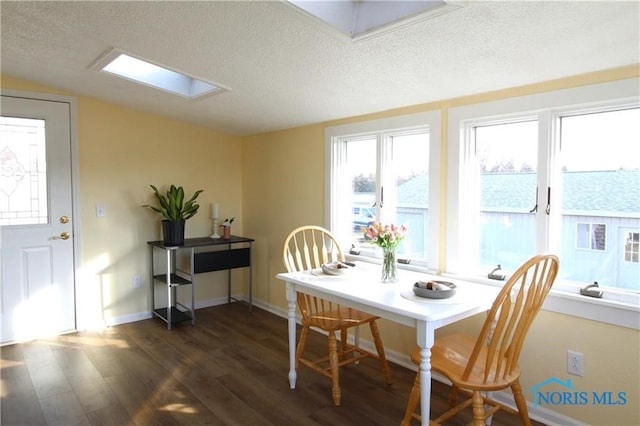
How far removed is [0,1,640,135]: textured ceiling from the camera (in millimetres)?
1750

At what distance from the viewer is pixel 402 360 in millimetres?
3031

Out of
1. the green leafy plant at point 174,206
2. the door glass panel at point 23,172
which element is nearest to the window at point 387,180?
the green leafy plant at point 174,206

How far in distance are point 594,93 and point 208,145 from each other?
11.4 ft

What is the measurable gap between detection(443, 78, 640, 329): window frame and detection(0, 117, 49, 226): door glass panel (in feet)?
10.8

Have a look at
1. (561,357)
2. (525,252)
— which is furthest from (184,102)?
(561,357)

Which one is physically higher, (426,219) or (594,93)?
(594,93)

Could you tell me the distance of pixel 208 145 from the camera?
4477 mm

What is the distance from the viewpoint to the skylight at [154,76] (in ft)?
9.90

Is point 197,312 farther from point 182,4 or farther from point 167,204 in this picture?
point 182,4

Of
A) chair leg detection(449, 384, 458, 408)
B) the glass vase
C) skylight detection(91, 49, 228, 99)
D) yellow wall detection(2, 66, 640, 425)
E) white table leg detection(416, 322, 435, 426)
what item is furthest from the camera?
yellow wall detection(2, 66, 640, 425)

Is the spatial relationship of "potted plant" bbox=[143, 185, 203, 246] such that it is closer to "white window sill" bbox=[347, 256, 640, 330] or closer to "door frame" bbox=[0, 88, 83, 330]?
"door frame" bbox=[0, 88, 83, 330]

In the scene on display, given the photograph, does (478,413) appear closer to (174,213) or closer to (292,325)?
(292,325)

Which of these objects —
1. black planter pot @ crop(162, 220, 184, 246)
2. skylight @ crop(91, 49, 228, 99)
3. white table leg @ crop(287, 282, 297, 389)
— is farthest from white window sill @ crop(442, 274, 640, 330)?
black planter pot @ crop(162, 220, 184, 246)

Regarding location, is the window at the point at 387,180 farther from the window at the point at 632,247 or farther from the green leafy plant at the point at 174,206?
the green leafy plant at the point at 174,206
